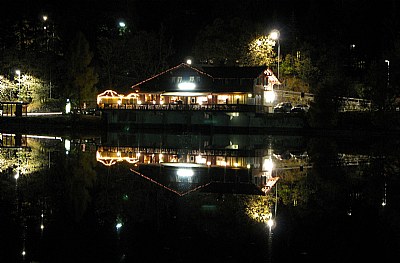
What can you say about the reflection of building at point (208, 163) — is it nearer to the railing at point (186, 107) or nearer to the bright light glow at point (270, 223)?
the bright light glow at point (270, 223)

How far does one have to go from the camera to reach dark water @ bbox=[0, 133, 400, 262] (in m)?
11.4

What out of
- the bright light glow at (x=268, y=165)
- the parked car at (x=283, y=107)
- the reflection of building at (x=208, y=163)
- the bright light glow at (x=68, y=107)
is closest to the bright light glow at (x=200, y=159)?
the reflection of building at (x=208, y=163)

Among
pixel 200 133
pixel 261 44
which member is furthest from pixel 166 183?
pixel 261 44

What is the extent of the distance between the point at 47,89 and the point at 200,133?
23169 millimetres

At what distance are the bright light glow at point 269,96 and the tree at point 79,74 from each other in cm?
2059

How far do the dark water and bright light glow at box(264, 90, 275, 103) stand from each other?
3827cm

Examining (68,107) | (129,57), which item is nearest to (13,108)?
(68,107)

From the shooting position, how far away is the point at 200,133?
57.7 meters

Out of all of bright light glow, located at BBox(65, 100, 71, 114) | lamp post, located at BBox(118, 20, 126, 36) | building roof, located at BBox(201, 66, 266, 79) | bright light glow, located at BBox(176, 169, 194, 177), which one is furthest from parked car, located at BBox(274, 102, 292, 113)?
bright light glow, located at BBox(176, 169, 194, 177)

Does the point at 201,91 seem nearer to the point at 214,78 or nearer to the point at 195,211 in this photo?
the point at 214,78

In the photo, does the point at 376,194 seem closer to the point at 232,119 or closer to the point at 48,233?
the point at 48,233

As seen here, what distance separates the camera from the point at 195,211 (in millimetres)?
15273

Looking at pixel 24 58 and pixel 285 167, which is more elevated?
pixel 24 58

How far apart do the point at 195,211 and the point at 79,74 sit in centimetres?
5424
